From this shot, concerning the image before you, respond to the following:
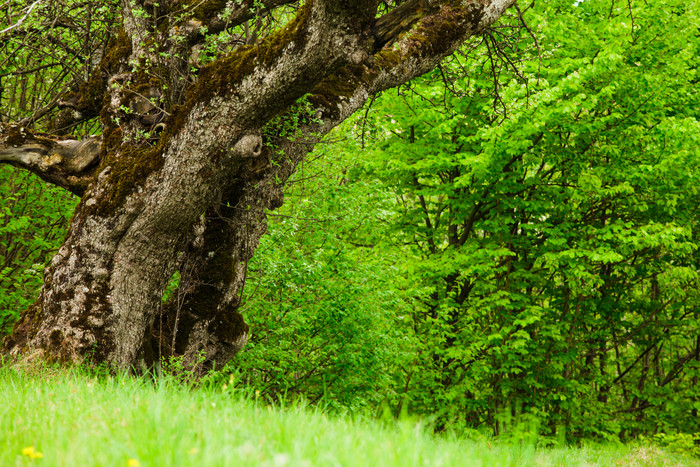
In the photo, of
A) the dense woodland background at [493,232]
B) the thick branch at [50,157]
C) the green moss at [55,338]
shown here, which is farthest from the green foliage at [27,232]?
the green moss at [55,338]

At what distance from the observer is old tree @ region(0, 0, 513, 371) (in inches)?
185

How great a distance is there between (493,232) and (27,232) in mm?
10866

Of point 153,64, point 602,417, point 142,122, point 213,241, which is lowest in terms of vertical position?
point 602,417

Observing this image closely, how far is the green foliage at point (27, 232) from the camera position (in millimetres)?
8965

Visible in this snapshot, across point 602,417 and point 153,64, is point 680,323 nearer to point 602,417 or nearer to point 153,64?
point 602,417

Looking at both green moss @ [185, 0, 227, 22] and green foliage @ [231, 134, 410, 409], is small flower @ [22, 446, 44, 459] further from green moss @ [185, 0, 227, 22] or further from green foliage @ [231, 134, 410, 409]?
green foliage @ [231, 134, 410, 409]

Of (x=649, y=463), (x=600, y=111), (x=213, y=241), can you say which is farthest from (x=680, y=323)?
(x=213, y=241)

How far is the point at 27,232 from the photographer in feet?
34.3

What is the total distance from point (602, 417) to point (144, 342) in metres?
13.3

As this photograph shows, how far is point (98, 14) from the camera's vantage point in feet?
24.7

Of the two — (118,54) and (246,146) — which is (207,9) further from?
(246,146)

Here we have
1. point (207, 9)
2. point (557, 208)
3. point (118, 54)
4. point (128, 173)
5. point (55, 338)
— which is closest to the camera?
point (55, 338)

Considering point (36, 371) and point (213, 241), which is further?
point (213, 241)

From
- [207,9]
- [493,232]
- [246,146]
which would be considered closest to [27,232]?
[207,9]
